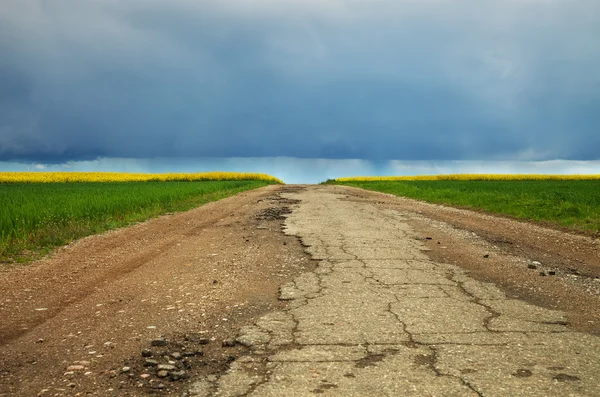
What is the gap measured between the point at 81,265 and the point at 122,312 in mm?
3194

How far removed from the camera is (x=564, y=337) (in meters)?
4.60

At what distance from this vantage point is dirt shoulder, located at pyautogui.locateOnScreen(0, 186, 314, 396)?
380 cm

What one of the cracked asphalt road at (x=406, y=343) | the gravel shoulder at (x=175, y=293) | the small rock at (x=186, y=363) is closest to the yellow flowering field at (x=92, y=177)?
the gravel shoulder at (x=175, y=293)

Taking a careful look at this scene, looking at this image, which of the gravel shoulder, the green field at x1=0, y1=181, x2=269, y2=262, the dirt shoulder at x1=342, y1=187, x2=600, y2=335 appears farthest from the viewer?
the green field at x1=0, y1=181, x2=269, y2=262

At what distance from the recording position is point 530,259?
27.9ft

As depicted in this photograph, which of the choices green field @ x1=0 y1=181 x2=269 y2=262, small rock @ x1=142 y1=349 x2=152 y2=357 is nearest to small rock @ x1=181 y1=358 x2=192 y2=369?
small rock @ x1=142 y1=349 x2=152 y2=357

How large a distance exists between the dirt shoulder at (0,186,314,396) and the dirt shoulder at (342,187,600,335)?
2.90 metres

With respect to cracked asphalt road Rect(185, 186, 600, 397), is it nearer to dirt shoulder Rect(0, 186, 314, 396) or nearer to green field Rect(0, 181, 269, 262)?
dirt shoulder Rect(0, 186, 314, 396)

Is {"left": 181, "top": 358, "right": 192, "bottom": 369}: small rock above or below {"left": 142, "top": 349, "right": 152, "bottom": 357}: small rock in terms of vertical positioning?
below

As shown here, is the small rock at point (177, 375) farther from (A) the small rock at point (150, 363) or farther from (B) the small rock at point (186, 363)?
(A) the small rock at point (150, 363)

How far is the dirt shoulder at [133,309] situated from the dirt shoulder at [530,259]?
9.51ft

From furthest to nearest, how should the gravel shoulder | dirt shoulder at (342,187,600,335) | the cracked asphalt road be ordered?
dirt shoulder at (342,187,600,335) → the gravel shoulder → the cracked asphalt road

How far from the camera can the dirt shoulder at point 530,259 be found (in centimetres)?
596

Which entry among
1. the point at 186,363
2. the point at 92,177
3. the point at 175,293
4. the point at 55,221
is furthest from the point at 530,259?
the point at 92,177
